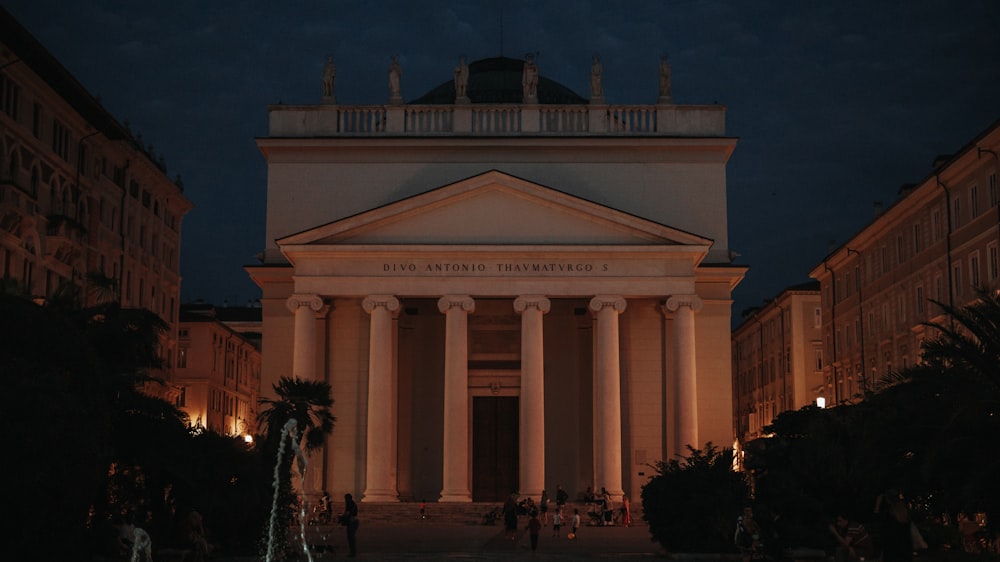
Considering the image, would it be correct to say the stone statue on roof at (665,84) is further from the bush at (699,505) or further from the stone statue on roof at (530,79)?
Result: the bush at (699,505)

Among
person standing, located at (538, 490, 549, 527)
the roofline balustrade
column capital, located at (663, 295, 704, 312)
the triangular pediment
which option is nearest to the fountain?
person standing, located at (538, 490, 549, 527)

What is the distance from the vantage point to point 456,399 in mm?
41531

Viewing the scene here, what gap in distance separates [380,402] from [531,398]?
16.0ft

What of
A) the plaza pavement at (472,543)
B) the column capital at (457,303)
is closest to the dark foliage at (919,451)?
the plaza pavement at (472,543)

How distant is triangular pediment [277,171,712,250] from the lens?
138ft

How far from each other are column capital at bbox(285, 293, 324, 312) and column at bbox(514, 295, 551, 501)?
6460 millimetres

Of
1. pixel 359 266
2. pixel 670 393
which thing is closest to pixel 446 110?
pixel 359 266

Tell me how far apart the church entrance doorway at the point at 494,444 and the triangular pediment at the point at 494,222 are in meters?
6.74

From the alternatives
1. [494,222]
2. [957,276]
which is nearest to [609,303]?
[494,222]

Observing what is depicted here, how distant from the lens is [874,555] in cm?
2275

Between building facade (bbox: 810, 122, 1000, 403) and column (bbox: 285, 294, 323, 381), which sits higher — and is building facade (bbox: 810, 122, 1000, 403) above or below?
above

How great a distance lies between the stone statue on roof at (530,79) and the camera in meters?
47.1

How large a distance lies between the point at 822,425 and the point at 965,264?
22835 mm

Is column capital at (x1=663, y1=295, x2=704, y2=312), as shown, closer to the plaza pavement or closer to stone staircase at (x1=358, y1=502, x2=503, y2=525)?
the plaza pavement
